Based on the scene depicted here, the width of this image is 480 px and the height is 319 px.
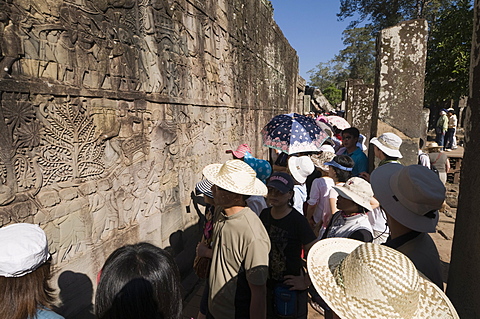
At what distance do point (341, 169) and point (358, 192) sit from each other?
31.4 inches

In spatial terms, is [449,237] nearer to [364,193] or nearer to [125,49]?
[364,193]

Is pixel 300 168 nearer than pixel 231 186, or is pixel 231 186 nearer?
pixel 231 186

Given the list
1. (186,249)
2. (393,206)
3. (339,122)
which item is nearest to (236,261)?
(393,206)

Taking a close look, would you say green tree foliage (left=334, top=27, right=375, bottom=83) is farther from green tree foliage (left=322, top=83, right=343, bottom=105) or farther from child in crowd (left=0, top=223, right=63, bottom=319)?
child in crowd (left=0, top=223, right=63, bottom=319)

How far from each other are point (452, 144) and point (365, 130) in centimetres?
579

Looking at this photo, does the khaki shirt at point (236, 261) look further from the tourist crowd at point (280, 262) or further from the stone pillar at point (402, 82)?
the stone pillar at point (402, 82)

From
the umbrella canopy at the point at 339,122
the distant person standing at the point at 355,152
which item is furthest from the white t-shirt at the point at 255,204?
the umbrella canopy at the point at 339,122

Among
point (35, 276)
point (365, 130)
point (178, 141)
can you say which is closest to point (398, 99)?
point (178, 141)

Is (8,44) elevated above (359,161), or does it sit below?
above

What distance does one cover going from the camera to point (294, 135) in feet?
12.8

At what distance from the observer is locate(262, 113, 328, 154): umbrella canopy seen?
3.79m

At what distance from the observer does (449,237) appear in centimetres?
506

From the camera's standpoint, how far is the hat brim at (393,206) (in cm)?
153

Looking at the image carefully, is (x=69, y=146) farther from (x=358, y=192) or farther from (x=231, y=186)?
(x=358, y=192)
